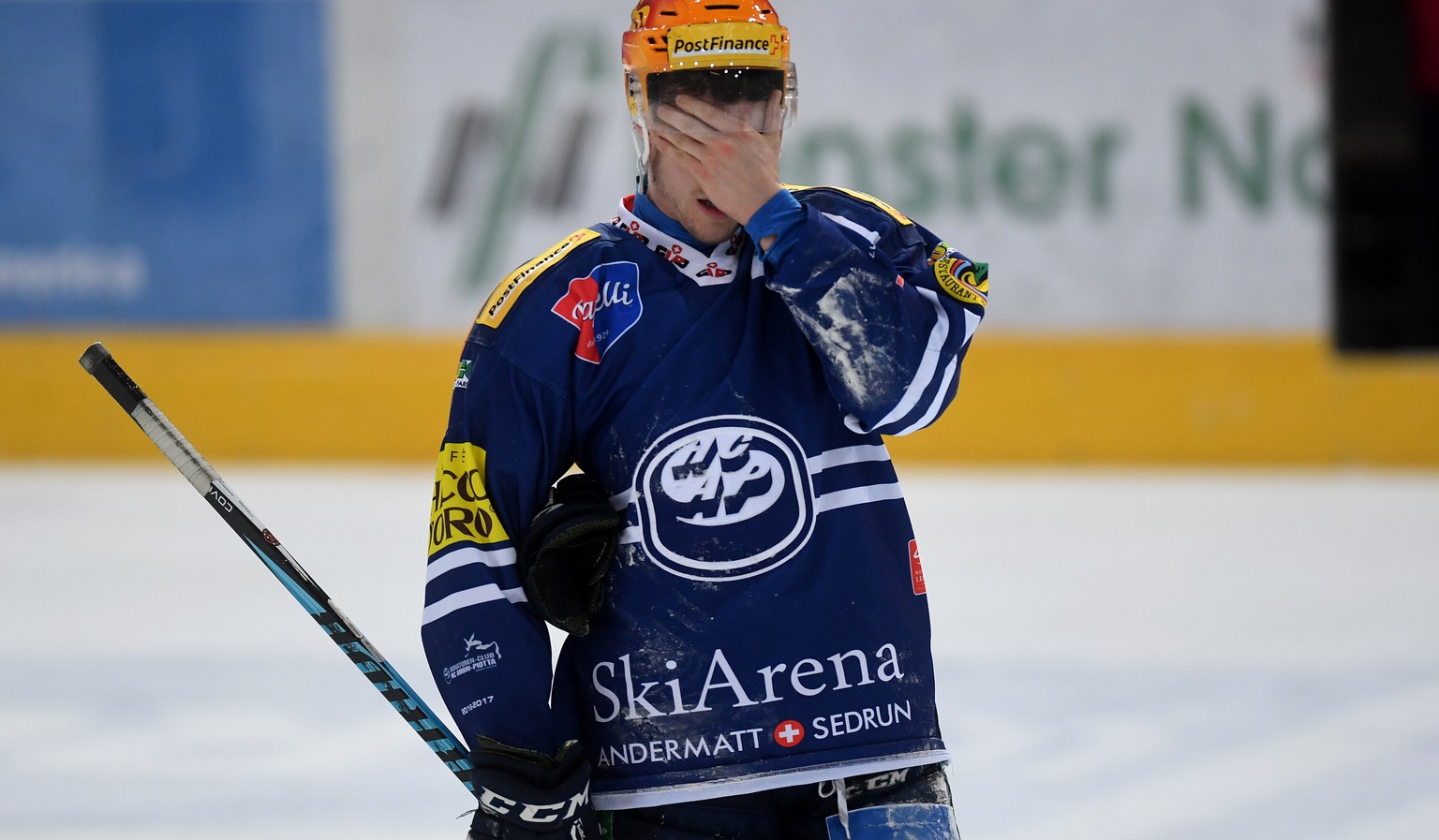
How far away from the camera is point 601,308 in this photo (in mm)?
1501

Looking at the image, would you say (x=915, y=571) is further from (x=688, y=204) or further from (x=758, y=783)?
(x=688, y=204)

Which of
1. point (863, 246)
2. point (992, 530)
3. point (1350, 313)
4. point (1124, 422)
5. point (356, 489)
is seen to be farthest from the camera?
point (1350, 313)

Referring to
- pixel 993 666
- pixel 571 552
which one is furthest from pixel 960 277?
pixel 993 666

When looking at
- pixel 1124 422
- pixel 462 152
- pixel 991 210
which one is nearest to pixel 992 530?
pixel 1124 422

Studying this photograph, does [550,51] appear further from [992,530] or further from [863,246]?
[863,246]

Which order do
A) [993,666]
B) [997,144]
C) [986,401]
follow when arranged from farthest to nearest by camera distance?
1. [997,144]
2. [986,401]
3. [993,666]

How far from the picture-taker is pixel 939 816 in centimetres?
150

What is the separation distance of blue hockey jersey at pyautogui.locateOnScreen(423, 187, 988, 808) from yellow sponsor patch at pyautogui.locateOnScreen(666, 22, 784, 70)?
0.45 ft

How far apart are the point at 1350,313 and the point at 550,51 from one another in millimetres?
3894

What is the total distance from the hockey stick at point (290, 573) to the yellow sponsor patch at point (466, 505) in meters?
0.21

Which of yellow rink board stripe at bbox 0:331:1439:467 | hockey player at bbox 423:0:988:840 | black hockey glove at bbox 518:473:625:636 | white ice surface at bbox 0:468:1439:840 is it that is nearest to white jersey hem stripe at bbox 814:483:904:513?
hockey player at bbox 423:0:988:840

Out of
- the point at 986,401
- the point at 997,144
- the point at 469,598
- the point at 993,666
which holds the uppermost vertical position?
the point at 997,144

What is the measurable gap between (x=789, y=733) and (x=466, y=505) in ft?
1.17

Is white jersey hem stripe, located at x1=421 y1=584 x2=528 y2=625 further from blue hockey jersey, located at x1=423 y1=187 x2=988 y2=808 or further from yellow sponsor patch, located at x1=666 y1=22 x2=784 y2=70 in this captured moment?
yellow sponsor patch, located at x1=666 y1=22 x2=784 y2=70
